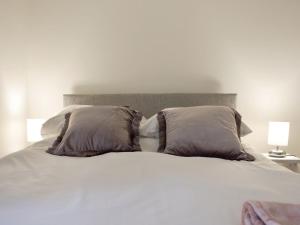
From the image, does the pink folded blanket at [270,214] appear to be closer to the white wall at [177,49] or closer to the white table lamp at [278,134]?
the white table lamp at [278,134]

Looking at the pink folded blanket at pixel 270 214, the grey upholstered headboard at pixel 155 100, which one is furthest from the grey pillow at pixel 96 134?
the pink folded blanket at pixel 270 214

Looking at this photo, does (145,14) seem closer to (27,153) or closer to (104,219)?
(27,153)

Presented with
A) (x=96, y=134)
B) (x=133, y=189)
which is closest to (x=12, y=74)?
(x=96, y=134)

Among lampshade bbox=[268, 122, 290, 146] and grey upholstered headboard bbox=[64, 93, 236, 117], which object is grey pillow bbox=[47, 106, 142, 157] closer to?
grey upholstered headboard bbox=[64, 93, 236, 117]

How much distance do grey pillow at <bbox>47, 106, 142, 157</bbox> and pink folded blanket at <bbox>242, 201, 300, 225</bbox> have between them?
1.20 meters

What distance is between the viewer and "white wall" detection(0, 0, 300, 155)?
2.83 m

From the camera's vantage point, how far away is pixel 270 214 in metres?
0.92

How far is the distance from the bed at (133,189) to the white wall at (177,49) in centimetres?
109

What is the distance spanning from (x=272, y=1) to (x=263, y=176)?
76.2 inches

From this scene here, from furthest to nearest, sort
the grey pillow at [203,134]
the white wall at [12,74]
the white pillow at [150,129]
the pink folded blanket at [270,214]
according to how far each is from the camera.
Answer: the white wall at [12,74] < the white pillow at [150,129] < the grey pillow at [203,134] < the pink folded blanket at [270,214]

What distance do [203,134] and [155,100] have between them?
0.80 metres

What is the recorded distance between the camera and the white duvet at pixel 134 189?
3.44 feet

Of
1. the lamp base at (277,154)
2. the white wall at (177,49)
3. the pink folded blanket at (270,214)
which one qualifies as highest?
the white wall at (177,49)

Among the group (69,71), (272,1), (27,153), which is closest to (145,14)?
(69,71)
